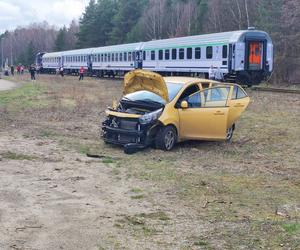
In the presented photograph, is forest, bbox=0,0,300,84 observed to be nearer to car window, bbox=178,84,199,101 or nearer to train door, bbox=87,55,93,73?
train door, bbox=87,55,93,73

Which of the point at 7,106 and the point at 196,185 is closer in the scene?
the point at 196,185

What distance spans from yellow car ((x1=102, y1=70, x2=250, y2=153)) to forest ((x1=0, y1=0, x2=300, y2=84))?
29.5 metres

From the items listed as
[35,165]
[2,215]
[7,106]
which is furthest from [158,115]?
[7,106]

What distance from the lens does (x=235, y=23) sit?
56.6 m

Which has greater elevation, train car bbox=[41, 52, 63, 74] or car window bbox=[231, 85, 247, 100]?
train car bbox=[41, 52, 63, 74]

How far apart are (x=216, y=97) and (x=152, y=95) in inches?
55.9

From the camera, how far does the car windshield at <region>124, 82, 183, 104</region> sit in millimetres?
11000

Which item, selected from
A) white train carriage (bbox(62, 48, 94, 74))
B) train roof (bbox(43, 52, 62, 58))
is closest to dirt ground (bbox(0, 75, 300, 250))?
white train carriage (bbox(62, 48, 94, 74))

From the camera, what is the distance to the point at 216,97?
11422mm

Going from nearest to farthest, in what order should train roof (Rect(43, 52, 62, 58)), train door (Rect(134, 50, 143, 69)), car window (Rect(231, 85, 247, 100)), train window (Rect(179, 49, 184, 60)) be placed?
car window (Rect(231, 85, 247, 100))
train window (Rect(179, 49, 184, 60))
train door (Rect(134, 50, 143, 69))
train roof (Rect(43, 52, 62, 58))

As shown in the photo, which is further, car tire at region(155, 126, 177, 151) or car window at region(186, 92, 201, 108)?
car window at region(186, 92, 201, 108)

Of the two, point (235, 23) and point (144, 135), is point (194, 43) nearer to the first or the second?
point (144, 135)

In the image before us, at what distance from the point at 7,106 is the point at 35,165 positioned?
12775 mm

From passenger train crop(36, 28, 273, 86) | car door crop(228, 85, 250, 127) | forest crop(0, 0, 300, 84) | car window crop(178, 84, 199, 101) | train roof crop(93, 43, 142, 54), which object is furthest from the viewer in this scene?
forest crop(0, 0, 300, 84)
